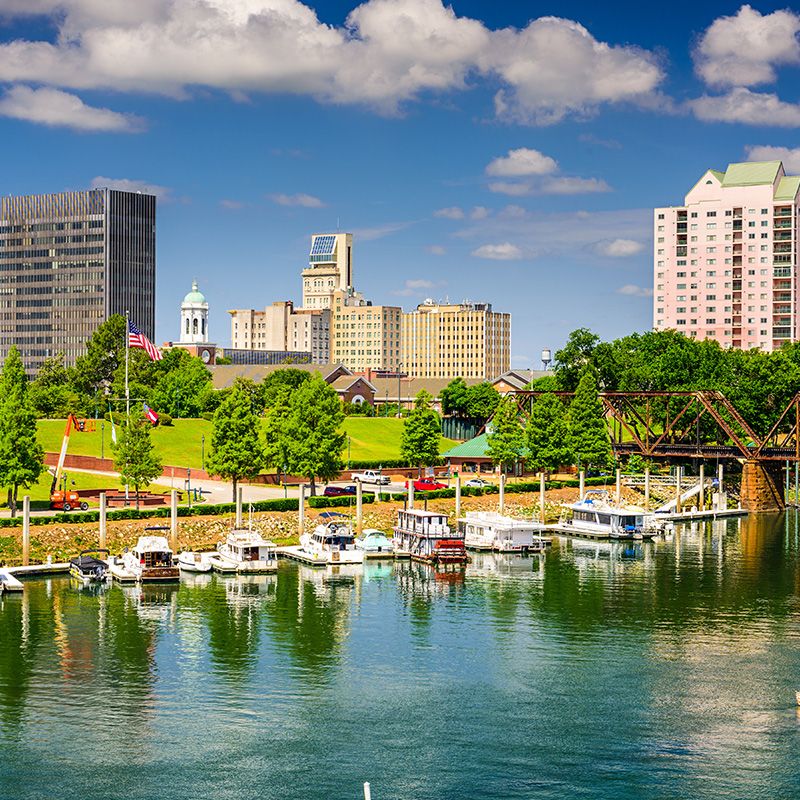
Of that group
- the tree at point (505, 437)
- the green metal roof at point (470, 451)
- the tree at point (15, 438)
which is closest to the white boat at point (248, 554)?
the tree at point (15, 438)

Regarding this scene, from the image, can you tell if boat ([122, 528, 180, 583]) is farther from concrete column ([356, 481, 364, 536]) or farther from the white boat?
concrete column ([356, 481, 364, 536])

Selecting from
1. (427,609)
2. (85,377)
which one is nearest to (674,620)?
(427,609)

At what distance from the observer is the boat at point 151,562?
8594 centimetres

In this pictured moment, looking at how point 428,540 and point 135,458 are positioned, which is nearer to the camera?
point 428,540

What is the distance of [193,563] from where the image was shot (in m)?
91.6

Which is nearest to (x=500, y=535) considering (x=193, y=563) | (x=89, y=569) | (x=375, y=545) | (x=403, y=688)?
(x=375, y=545)

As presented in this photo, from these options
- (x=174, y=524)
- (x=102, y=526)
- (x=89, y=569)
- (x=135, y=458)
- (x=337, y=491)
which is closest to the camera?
(x=89, y=569)

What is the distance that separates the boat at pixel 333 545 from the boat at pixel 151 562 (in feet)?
45.6

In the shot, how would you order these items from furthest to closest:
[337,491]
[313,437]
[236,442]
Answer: [337,491] < [313,437] < [236,442]

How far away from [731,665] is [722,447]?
8970cm

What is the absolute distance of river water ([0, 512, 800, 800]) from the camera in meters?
47.6

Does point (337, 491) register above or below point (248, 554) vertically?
above

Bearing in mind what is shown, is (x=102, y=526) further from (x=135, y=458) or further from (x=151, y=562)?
(x=135, y=458)

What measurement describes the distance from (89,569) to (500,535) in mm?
39944
